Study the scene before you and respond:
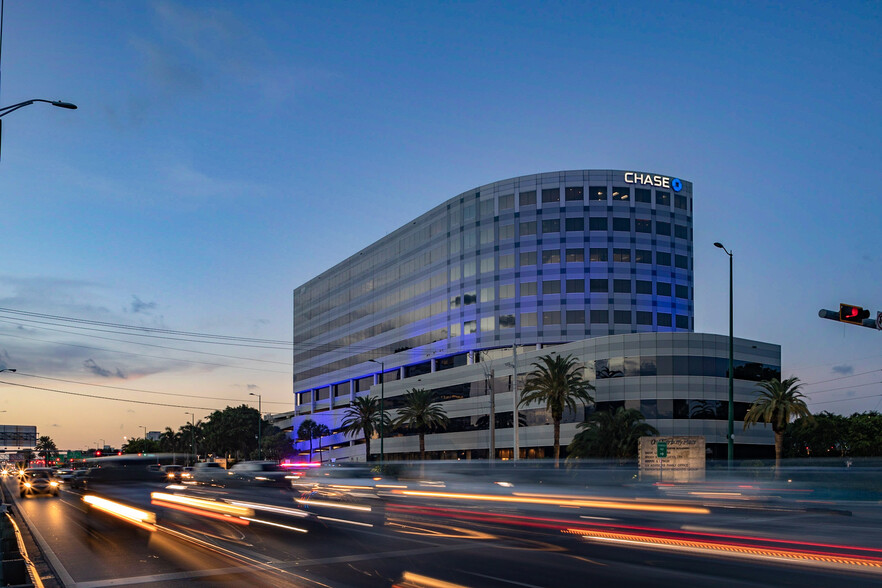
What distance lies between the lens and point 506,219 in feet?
328

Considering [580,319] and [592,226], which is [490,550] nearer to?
[580,319]

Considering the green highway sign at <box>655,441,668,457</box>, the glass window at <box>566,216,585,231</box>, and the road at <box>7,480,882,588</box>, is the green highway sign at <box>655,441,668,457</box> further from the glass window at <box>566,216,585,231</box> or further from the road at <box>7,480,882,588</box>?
the glass window at <box>566,216,585,231</box>

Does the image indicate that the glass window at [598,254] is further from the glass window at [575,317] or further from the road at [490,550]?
the road at [490,550]

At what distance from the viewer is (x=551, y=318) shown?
95.3 m

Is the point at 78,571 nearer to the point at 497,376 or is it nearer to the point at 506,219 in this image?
the point at 497,376

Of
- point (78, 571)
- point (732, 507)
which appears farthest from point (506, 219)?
point (78, 571)

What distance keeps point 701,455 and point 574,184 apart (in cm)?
5467

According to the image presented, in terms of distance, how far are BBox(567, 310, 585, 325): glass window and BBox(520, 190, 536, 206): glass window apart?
Result: 14792 mm

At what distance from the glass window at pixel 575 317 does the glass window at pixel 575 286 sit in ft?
8.12

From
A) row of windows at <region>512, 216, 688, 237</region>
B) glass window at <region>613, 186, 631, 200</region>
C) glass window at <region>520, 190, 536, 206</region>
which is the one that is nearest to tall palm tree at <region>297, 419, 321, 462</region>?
row of windows at <region>512, 216, 688, 237</region>

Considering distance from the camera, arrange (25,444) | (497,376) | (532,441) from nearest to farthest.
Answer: (532,441)
(497,376)
(25,444)

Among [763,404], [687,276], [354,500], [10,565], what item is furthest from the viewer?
[687,276]

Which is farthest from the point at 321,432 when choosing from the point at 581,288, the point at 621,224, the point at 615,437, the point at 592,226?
the point at 615,437

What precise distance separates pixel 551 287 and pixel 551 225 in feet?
25.7
